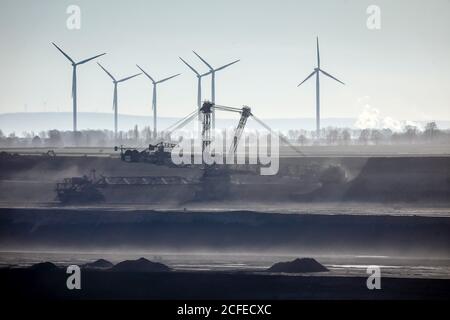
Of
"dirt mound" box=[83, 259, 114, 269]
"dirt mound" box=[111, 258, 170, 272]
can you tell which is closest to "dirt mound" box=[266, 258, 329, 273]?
"dirt mound" box=[111, 258, 170, 272]

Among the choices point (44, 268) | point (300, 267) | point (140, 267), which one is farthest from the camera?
point (300, 267)

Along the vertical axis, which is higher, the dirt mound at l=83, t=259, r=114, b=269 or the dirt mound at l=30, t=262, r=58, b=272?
the dirt mound at l=30, t=262, r=58, b=272

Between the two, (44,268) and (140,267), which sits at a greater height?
(44,268)

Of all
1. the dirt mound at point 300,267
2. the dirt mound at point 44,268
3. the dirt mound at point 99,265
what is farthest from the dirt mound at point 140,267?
the dirt mound at point 300,267

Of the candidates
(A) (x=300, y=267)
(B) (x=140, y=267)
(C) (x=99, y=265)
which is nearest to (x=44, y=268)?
(C) (x=99, y=265)

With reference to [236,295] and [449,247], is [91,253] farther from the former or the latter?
[449,247]

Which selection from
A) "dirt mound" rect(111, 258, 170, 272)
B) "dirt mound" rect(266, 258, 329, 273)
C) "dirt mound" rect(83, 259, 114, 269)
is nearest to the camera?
"dirt mound" rect(111, 258, 170, 272)

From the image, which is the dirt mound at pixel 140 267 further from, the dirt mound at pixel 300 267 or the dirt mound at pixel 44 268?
the dirt mound at pixel 300 267

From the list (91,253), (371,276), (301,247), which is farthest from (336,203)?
(371,276)

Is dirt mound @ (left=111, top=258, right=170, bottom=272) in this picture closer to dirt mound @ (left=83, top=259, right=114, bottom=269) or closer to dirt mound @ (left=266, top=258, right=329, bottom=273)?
dirt mound @ (left=83, top=259, right=114, bottom=269)

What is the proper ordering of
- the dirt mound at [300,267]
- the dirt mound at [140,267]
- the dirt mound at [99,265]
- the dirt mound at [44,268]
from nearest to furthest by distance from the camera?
the dirt mound at [44,268], the dirt mound at [140,267], the dirt mound at [300,267], the dirt mound at [99,265]

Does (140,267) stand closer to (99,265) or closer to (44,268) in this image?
(99,265)
